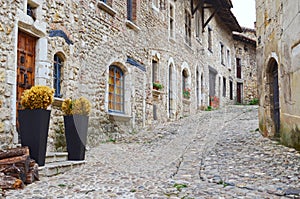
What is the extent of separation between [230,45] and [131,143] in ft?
48.3

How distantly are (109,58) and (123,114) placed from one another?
1.53 meters

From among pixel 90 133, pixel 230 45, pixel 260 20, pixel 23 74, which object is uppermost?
pixel 230 45

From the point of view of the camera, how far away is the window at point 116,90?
28.2 ft

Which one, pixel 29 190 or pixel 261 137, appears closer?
pixel 29 190

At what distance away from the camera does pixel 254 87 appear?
22984 millimetres

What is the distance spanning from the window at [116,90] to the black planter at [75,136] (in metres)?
2.71

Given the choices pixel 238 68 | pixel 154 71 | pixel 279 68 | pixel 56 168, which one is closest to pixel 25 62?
pixel 56 168

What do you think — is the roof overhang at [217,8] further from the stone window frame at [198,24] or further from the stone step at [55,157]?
the stone step at [55,157]

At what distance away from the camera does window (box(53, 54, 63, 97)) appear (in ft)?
21.6

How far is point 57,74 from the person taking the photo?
→ 6.66 m

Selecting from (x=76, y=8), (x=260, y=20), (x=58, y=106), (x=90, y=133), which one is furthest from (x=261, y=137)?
(x=76, y=8)

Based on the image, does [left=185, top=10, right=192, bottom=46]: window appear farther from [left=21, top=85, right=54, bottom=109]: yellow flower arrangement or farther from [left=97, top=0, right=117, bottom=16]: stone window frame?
[left=21, top=85, right=54, bottom=109]: yellow flower arrangement

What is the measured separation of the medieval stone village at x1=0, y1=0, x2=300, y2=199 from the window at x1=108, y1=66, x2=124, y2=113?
3 centimetres

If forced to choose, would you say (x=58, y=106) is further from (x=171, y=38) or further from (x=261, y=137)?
(x=171, y=38)
